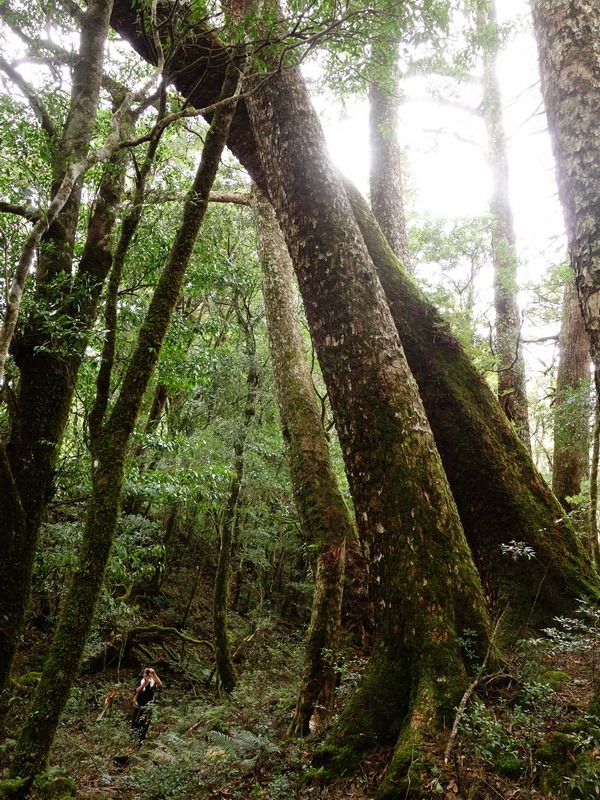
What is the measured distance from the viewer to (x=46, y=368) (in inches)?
235

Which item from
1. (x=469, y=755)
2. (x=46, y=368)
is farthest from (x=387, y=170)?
(x=469, y=755)

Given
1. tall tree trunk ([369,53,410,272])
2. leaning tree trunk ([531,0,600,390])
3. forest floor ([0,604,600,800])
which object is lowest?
forest floor ([0,604,600,800])

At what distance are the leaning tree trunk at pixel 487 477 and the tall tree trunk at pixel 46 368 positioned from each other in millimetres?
1143

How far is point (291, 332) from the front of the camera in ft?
25.6

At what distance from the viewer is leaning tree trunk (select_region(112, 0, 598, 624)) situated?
4199 mm

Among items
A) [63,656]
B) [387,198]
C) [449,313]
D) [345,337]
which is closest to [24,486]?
[63,656]

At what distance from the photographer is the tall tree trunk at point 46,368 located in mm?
5363

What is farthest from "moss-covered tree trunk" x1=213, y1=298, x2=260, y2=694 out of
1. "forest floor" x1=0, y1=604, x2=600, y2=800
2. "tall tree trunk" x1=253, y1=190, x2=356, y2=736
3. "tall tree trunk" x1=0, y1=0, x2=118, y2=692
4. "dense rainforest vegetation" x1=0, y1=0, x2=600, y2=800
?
"tall tree trunk" x1=0, y1=0, x2=118, y2=692

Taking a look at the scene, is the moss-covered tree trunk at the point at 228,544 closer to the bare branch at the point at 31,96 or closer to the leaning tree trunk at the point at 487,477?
the leaning tree trunk at the point at 487,477

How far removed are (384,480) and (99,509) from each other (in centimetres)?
235

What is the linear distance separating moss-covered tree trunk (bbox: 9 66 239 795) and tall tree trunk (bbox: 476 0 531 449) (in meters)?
4.41

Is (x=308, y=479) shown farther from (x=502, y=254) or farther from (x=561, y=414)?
(x=502, y=254)

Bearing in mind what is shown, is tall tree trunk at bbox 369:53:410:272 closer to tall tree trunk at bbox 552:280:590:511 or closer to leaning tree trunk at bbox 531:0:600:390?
tall tree trunk at bbox 552:280:590:511

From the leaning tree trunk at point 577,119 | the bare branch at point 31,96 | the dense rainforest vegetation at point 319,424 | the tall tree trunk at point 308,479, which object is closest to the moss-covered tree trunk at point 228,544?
the dense rainforest vegetation at point 319,424
